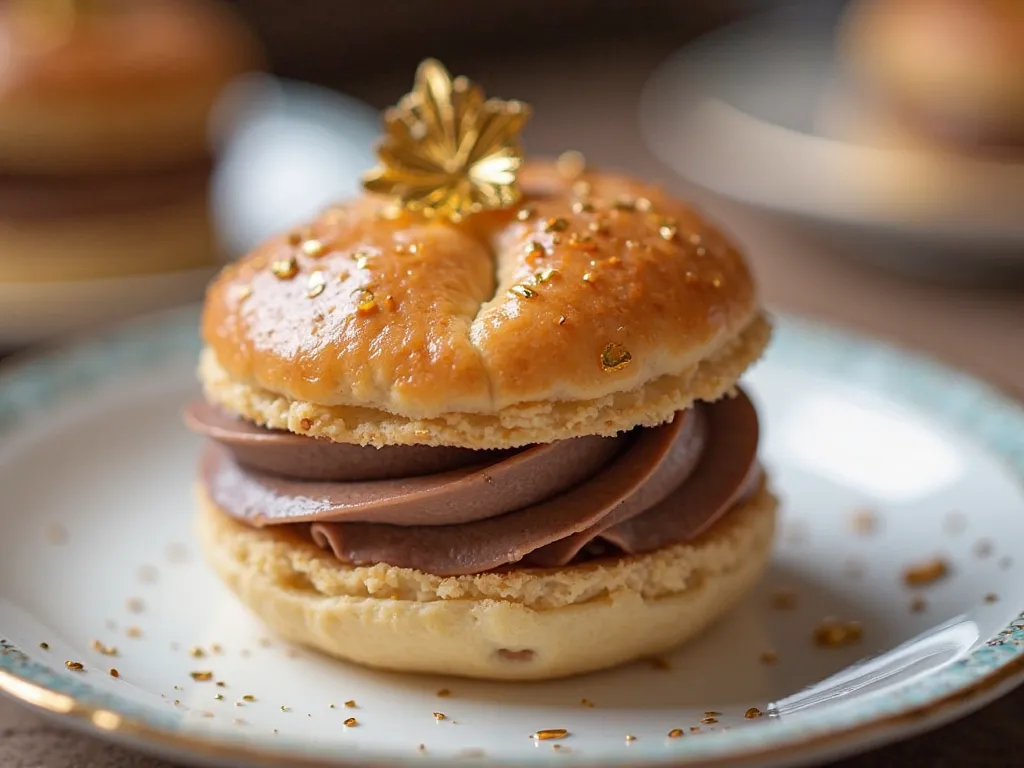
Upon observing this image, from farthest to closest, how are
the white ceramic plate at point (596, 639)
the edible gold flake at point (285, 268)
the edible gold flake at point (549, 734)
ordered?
the edible gold flake at point (285, 268) → the edible gold flake at point (549, 734) → the white ceramic plate at point (596, 639)

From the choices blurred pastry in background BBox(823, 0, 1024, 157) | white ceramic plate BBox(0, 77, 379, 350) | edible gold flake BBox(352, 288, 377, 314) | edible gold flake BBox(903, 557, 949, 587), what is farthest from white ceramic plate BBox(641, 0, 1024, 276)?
edible gold flake BBox(352, 288, 377, 314)

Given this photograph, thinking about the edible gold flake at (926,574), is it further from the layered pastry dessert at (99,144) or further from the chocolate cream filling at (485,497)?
the layered pastry dessert at (99,144)

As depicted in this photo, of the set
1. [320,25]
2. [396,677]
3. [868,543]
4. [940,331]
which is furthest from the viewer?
[320,25]

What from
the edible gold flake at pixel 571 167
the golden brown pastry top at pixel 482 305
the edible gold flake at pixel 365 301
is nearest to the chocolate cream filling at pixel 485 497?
the golden brown pastry top at pixel 482 305

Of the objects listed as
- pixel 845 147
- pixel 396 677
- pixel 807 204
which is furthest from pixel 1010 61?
pixel 396 677

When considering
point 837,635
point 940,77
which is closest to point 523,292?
point 837,635

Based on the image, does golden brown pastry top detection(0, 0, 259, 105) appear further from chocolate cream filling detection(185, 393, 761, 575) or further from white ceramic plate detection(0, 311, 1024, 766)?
chocolate cream filling detection(185, 393, 761, 575)

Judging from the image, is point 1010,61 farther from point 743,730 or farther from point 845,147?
point 743,730
